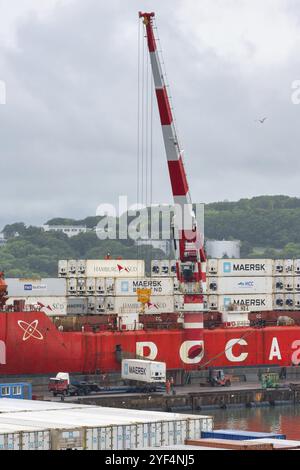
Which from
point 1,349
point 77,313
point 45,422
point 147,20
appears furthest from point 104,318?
point 45,422

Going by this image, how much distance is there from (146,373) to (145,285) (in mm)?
16651

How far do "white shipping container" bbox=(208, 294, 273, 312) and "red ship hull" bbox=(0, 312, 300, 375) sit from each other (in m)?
4.78

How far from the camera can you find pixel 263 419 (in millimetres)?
86812

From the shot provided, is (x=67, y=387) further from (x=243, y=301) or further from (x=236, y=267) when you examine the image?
(x=236, y=267)

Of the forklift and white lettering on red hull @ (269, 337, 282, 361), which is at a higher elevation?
white lettering on red hull @ (269, 337, 282, 361)

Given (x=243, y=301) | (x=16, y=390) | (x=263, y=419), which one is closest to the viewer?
Result: (x=16, y=390)

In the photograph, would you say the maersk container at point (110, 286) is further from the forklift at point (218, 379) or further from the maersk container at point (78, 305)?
the forklift at point (218, 379)

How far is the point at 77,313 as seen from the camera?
108 metres

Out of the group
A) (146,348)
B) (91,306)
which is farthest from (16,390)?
(91,306)

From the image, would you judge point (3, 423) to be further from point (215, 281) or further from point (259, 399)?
point (215, 281)

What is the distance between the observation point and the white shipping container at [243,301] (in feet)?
362

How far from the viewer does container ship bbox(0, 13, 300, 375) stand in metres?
92.8

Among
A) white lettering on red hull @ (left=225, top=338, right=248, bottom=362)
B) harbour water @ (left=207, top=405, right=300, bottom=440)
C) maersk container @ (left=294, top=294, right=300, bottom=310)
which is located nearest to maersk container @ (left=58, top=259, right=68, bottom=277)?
white lettering on red hull @ (left=225, top=338, right=248, bottom=362)

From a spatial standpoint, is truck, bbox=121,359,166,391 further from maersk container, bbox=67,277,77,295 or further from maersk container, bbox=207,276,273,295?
maersk container, bbox=207,276,273,295
